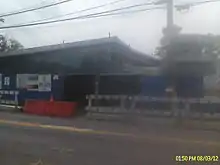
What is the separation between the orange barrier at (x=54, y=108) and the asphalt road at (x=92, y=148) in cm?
754

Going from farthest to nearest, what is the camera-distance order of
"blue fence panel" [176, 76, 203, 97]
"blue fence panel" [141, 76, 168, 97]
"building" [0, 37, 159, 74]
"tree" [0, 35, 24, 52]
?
"tree" [0, 35, 24, 52], "building" [0, 37, 159, 74], "blue fence panel" [141, 76, 168, 97], "blue fence panel" [176, 76, 203, 97]

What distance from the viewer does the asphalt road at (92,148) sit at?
884cm

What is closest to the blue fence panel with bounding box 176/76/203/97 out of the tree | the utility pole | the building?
the utility pole

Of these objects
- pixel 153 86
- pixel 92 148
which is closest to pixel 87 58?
pixel 153 86

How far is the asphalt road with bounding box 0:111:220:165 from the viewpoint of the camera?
884 cm

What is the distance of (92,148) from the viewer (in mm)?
10477

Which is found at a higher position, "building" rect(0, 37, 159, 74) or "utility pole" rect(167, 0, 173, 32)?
"utility pole" rect(167, 0, 173, 32)

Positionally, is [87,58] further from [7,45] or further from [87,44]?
[7,45]

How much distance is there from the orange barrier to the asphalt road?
754cm

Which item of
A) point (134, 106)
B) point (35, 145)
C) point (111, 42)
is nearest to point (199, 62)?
point (134, 106)

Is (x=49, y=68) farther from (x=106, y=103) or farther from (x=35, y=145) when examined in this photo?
(x=35, y=145)

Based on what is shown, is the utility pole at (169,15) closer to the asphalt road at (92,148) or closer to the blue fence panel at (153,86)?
the blue fence panel at (153,86)

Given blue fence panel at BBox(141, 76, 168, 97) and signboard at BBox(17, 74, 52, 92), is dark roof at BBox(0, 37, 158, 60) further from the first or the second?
blue fence panel at BBox(141, 76, 168, 97)

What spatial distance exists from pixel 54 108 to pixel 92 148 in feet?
39.3
